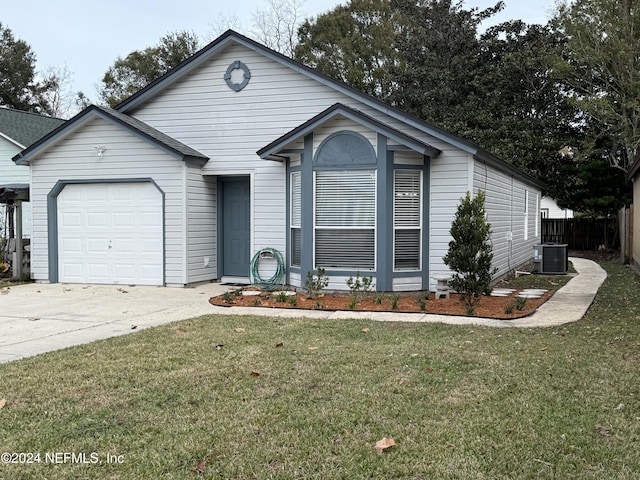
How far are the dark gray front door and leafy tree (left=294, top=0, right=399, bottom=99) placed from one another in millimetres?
23014

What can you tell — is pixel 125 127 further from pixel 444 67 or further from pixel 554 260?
pixel 444 67

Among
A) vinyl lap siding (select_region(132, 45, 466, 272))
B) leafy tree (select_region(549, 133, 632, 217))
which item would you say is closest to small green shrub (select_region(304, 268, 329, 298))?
vinyl lap siding (select_region(132, 45, 466, 272))

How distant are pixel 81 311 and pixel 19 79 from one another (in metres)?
38.4

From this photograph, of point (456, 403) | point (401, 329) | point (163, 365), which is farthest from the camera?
point (401, 329)

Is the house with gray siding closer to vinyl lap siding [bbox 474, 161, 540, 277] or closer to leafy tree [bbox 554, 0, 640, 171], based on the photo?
vinyl lap siding [bbox 474, 161, 540, 277]

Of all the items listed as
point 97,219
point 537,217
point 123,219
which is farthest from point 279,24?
point 123,219

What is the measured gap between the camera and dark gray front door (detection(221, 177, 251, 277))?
13344mm

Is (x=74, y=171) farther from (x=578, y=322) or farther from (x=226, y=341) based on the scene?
(x=578, y=322)

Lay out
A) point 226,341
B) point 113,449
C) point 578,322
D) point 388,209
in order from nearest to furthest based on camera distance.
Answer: point 113,449 → point 226,341 → point 578,322 → point 388,209

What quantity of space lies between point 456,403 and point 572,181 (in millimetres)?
24683

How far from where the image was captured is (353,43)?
36094mm

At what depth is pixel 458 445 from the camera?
3773 millimetres

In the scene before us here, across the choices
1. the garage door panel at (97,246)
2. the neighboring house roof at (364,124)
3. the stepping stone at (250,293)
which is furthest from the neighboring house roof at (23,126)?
the neighboring house roof at (364,124)

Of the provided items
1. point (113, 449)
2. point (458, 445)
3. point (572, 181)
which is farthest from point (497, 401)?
point (572, 181)
